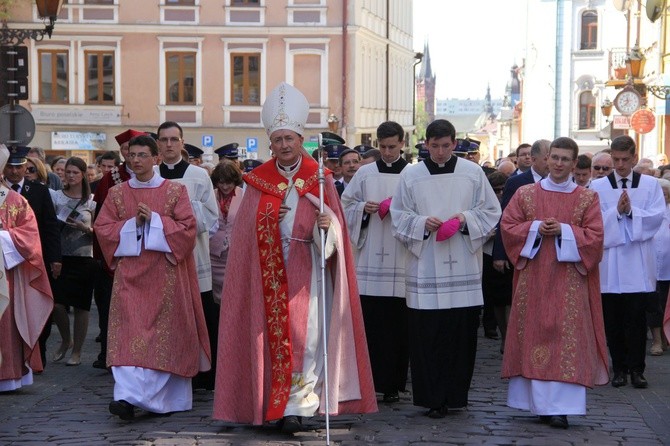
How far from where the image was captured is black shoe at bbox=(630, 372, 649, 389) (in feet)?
37.0

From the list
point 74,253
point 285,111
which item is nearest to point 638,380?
point 285,111

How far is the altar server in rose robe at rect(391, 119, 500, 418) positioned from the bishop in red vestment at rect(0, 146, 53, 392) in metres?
2.96

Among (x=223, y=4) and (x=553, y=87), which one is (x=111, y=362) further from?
(x=553, y=87)

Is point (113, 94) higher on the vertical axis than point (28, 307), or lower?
higher

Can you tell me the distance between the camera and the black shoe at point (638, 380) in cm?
1127

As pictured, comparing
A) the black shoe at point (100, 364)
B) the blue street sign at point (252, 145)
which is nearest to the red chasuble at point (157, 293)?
the black shoe at point (100, 364)

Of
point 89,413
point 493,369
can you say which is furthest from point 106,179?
point 493,369

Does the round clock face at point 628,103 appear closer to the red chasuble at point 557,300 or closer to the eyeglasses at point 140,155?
the red chasuble at point 557,300

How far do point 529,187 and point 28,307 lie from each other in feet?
13.4

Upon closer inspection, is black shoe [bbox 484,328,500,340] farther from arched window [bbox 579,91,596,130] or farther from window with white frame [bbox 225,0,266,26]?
arched window [bbox 579,91,596,130]

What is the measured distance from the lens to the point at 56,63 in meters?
46.7

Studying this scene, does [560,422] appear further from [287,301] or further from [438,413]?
[287,301]

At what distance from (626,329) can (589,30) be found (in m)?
50.3

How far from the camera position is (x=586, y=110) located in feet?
197
